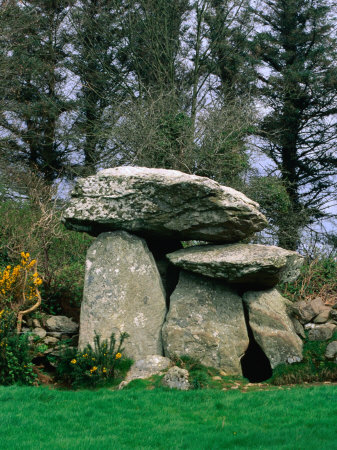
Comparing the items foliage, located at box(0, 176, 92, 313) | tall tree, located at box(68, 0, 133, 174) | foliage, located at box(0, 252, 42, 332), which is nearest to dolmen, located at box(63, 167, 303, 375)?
foliage, located at box(0, 252, 42, 332)

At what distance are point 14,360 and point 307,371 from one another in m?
4.55

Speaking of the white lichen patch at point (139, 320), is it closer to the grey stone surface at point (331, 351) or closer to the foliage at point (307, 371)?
the foliage at point (307, 371)

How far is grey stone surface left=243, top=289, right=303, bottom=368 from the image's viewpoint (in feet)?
27.2

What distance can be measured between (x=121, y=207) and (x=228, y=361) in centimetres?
307

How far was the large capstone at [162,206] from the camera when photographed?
8469 mm

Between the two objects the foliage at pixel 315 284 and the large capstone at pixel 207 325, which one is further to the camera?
the foliage at pixel 315 284

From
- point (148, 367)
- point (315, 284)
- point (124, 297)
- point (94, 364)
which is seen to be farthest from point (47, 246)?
point (315, 284)

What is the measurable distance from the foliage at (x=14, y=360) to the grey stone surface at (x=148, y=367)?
5.15 ft

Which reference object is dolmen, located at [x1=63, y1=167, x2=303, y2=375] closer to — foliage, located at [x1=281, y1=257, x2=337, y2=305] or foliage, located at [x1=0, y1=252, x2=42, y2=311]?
foliage, located at [x1=0, y1=252, x2=42, y2=311]

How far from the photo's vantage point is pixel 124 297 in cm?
859

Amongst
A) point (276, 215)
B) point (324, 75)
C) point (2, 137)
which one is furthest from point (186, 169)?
point (324, 75)

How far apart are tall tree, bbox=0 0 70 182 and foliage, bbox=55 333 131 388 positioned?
41.8 ft

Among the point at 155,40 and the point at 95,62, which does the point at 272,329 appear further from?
the point at 95,62

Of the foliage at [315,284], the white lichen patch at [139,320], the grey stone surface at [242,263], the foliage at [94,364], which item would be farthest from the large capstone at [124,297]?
the foliage at [315,284]
